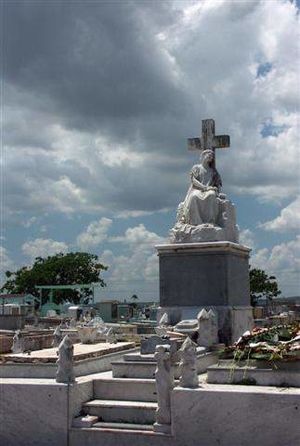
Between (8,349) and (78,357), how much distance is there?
507cm

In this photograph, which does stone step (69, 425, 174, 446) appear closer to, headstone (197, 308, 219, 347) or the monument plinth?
headstone (197, 308, 219, 347)

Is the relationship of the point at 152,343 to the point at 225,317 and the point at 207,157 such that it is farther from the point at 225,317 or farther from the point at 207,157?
the point at 207,157

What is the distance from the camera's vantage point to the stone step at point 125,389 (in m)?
9.00

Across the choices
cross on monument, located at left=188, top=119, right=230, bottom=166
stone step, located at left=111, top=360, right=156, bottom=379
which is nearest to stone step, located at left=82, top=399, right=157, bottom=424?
stone step, located at left=111, top=360, right=156, bottom=379

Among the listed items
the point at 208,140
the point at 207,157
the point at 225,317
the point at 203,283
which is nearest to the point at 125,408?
the point at 225,317

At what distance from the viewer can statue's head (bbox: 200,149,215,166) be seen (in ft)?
47.8

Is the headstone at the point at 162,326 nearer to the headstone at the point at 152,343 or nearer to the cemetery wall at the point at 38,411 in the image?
the headstone at the point at 152,343

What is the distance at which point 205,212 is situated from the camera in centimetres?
1366

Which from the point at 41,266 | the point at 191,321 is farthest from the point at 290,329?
the point at 41,266

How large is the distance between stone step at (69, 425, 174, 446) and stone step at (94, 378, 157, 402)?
778 mm

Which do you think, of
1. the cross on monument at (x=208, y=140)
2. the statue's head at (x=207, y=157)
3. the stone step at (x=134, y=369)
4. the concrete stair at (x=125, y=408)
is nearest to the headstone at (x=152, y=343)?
the concrete stair at (x=125, y=408)

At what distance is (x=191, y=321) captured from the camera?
12359mm

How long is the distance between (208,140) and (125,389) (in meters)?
7.75

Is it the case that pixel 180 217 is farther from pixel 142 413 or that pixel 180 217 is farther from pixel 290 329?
pixel 142 413
